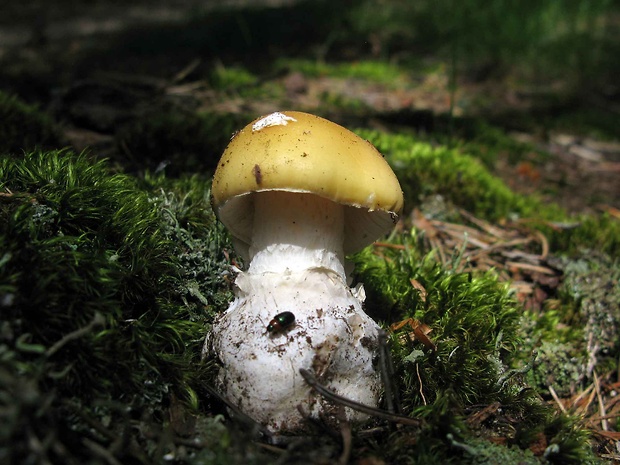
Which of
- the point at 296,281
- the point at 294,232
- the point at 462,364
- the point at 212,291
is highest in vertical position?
the point at 294,232

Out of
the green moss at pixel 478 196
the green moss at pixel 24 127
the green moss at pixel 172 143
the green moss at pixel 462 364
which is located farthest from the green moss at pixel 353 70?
the green moss at pixel 462 364

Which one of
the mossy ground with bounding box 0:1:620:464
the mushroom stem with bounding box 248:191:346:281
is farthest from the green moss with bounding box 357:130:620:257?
the mushroom stem with bounding box 248:191:346:281

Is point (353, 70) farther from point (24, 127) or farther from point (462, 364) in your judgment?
point (462, 364)

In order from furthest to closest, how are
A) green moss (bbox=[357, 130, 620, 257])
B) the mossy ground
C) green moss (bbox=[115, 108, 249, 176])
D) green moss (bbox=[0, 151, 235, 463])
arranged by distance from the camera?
green moss (bbox=[357, 130, 620, 257]), green moss (bbox=[115, 108, 249, 176]), the mossy ground, green moss (bbox=[0, 151, 235, 463])

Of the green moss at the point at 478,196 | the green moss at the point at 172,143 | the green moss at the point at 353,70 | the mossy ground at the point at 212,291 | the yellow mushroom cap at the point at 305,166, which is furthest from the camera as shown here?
the green moss at the point at 353,70

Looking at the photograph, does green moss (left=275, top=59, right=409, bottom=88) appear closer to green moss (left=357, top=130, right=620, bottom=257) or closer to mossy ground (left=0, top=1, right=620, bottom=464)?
mossy ground (left=0, top=1, right=620, bottom=464)

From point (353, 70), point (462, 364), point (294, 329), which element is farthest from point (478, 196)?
point (353, 70)

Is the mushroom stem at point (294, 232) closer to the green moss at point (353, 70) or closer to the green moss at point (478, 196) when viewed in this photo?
the green moss at point (478, 196)

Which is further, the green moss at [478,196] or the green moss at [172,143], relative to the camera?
the green moss at [478,196]
